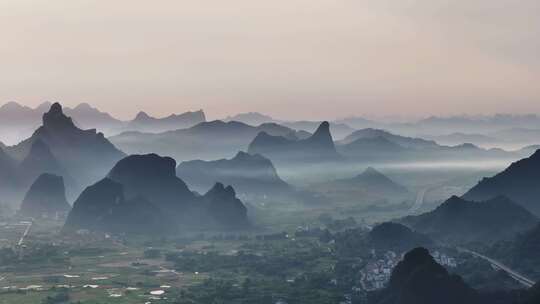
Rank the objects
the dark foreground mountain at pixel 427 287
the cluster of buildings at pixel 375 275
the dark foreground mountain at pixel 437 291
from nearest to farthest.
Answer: the dark foreground mountain at pixel 437 291
the dark foreground mountain at pixel 427 287
the cluster of buildings at pixel 375 275

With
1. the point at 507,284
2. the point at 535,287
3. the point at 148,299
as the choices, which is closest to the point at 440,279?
the point at 535,287

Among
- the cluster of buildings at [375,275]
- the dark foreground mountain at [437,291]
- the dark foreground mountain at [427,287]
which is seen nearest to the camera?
the dark foreground mountain at [437,291]

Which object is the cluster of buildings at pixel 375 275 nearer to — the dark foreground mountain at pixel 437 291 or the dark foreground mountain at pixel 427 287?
the dark foreground mountain at pixel 427 287

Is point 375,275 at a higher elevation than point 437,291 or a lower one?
higher

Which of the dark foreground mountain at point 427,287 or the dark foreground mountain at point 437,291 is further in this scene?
the dark foreground mountain at point 427,287

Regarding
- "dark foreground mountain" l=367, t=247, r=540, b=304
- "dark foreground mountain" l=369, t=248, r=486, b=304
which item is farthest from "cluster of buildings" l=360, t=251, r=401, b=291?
"dark foreground mountain" l=367, t=247, r=540, b=304

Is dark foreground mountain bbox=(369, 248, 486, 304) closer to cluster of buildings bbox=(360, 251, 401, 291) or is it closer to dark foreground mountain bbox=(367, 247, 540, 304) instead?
dark foreground mountain bbox=(367, 247, 540, 304)

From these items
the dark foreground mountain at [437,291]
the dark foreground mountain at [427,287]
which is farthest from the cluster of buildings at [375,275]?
the dark foreground mountain at [437,291]

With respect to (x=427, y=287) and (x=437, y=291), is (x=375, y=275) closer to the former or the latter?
(x=427, y=287)


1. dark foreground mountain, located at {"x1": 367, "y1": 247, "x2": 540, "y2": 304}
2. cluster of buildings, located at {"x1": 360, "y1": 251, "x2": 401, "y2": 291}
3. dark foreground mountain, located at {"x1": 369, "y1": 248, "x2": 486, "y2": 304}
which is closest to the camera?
dark foreground mountain, located at {"x1": 367, "y1": 247, "x2": 540, "y2": 304}

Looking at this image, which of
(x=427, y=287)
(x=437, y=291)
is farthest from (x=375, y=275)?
(x=437, y=291)

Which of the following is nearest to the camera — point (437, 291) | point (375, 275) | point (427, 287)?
point (437, 291)

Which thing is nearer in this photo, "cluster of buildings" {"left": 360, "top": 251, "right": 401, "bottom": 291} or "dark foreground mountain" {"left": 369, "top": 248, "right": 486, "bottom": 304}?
"dark foreground mountain" {"left": 369, "top": 248, "right": 486, "bottom": 304}
